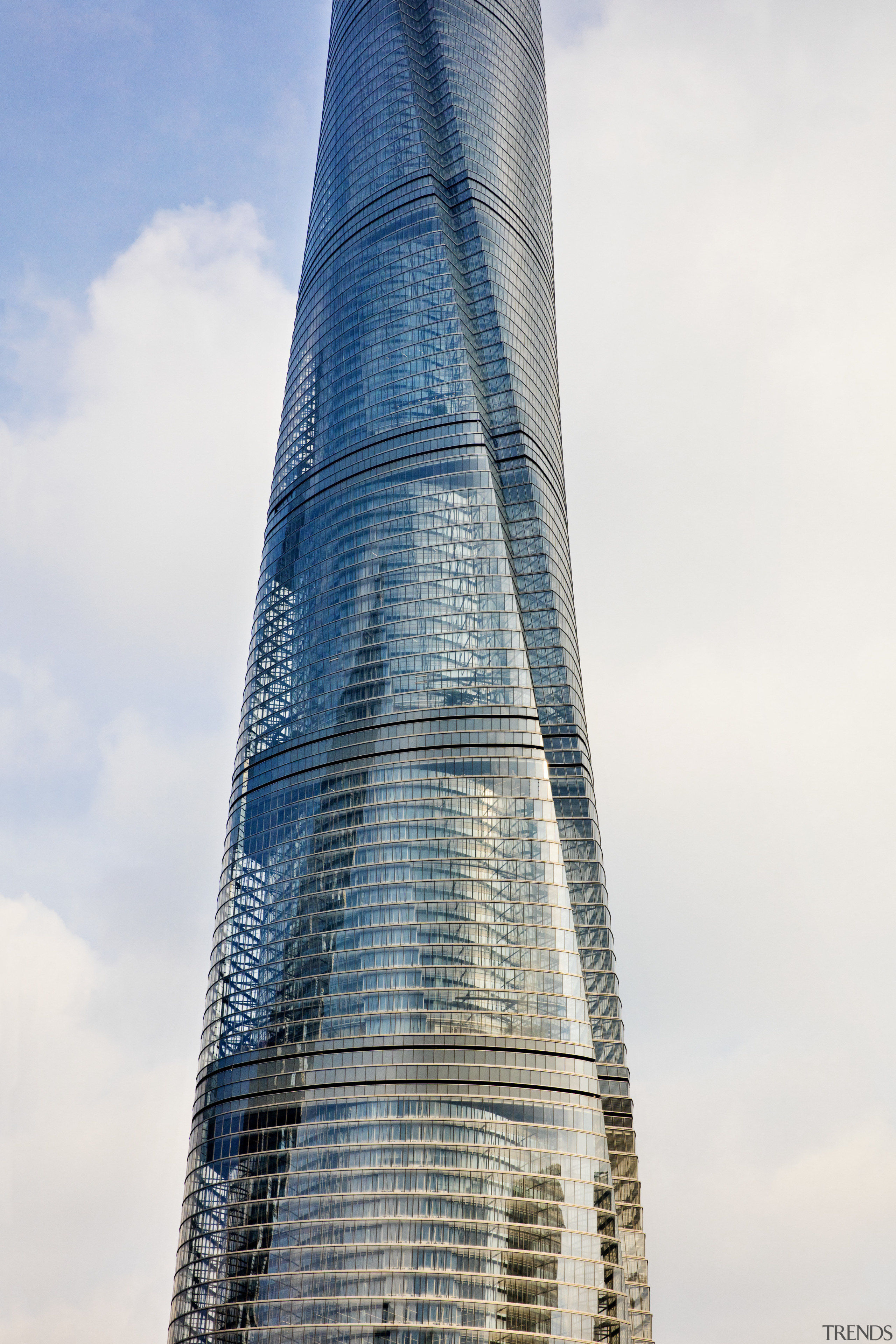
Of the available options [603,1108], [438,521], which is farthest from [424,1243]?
[438,521]

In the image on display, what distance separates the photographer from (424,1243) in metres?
104

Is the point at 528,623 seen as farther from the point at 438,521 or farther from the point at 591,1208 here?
the point at 591,1208

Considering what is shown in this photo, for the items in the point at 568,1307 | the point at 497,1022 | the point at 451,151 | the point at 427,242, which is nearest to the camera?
the point at 568,1307

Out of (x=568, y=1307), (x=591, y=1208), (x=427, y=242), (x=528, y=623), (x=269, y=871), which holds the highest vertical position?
(x=427, y=242)

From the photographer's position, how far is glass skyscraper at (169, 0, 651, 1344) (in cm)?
10612

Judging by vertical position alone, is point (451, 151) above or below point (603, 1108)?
above

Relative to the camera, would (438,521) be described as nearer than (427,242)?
Yes

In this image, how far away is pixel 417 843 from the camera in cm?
12306

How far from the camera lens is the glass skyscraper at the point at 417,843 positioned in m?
106

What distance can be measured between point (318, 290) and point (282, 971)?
9149 cm

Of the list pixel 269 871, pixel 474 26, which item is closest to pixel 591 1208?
pixel 269 871

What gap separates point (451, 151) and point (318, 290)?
2510 centimetres

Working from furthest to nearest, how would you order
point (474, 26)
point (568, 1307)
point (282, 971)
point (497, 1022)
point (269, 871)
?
1. point (474, 26)
2. point (269, 871)
3. point (282, 971)
4. point (497, 1022)
5. point (568, 1307)

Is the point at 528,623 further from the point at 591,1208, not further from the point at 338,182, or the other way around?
the point at 338,182
